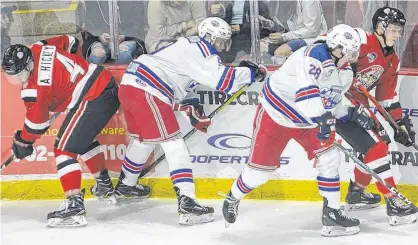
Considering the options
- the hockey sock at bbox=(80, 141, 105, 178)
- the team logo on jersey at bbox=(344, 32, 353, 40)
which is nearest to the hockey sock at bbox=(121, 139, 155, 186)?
the hockey sock at bbox=(80, 141, 105, 178)

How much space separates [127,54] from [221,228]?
1.14 meters

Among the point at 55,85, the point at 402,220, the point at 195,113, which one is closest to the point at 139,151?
the point at 195,113

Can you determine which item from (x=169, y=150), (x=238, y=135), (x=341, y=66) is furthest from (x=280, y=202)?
(x=341, y=66)

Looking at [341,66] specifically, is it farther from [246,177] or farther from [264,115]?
[246,177]

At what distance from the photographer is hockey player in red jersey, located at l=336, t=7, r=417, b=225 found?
420 centimetres

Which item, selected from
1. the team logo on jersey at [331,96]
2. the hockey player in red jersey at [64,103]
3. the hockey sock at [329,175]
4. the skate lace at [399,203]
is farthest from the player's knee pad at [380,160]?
the hockey player in red jersey at [64,103]

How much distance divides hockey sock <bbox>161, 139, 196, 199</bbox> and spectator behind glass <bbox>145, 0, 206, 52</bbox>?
2.15ft

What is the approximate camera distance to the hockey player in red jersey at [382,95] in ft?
13.8

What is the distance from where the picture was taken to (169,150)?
4.34m

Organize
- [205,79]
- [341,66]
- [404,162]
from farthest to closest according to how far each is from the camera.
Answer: [404,162] < [205,79] < [341,66]

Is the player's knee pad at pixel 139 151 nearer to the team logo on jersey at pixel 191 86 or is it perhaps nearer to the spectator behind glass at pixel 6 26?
the team logo on jersey at pixel 191 86

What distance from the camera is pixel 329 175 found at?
4.02 metres

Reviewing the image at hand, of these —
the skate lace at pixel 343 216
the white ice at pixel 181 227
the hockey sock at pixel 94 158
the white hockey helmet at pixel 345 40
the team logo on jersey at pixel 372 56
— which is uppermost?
the white hockey helmet at pixel 345 40

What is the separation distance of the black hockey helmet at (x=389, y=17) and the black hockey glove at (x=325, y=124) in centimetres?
66
